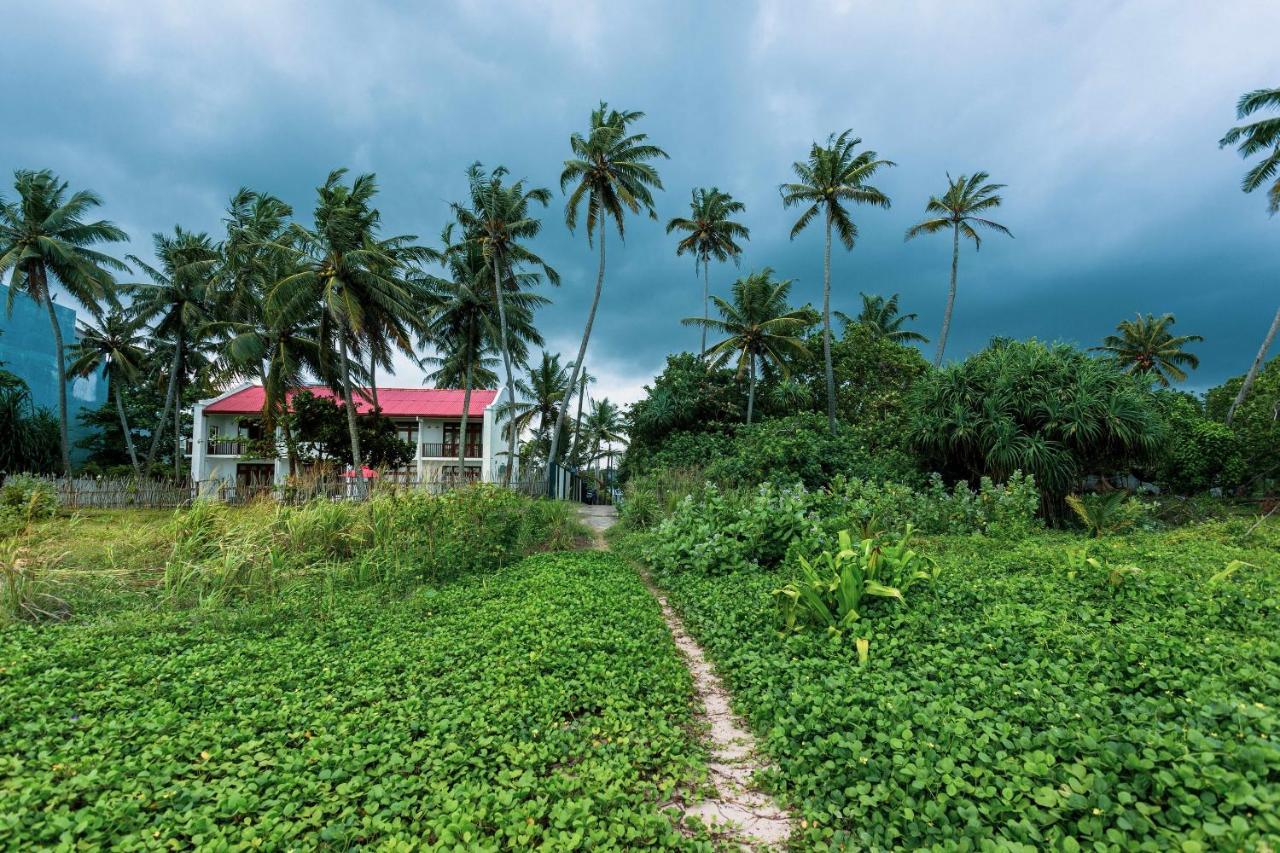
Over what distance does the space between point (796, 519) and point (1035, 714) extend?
17.3 feet

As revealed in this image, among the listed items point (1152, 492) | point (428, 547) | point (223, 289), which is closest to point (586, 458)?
point (223, 289)

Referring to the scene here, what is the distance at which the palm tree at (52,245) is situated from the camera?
22172 millimetres

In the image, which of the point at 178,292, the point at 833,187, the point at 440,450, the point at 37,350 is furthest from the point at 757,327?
the point at 37,350

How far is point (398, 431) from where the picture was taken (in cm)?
3072

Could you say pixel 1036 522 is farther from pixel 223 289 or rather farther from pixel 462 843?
pixel 223 289

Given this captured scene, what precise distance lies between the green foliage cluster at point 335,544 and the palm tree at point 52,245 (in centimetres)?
2149

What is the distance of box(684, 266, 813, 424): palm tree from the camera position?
2402cm

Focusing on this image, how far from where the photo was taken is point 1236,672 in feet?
9.82

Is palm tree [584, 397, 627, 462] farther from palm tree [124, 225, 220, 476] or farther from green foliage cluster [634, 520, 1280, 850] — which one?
green foliage cluster [634, 520, 1280, 850]

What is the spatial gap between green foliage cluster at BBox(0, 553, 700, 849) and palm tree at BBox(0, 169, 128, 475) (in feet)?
82.6

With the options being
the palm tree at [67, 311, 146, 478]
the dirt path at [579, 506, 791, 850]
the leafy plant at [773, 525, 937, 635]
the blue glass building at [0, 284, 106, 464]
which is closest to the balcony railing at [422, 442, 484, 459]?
→ the palm tree at [67, 311, 146, 478]

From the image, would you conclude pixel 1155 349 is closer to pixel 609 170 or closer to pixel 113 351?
pixel 609 170

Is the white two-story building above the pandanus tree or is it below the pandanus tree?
below

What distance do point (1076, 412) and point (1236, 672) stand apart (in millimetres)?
12958
